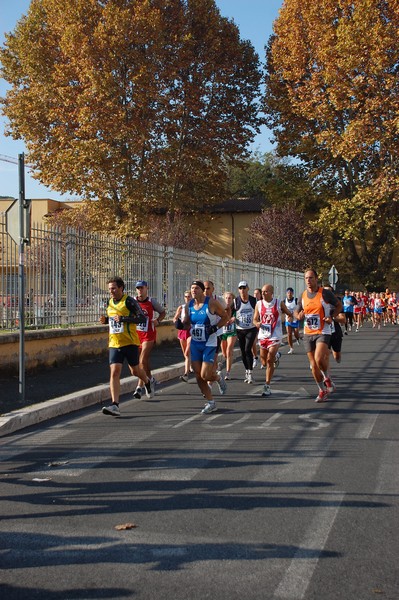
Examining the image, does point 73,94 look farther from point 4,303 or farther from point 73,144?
point 4,303

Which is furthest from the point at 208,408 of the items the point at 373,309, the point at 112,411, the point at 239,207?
the point at 239,207

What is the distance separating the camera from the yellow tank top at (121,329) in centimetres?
954

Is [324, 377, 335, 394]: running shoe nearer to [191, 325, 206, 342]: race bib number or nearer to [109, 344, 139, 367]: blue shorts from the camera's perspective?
[191, 325, 206, 342]: race bib number

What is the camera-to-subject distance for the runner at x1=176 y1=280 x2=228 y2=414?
9703 millimetres

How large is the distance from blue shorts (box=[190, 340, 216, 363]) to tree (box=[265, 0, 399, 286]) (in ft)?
94.0

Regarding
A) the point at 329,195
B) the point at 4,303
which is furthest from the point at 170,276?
the point at 329,195

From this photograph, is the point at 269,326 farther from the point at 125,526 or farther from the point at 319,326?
the point at 125,526

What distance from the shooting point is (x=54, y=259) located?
13945 mm

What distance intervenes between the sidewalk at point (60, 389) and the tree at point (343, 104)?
24574mm

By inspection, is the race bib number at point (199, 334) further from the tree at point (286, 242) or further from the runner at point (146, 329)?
the tree at point (286, 242)

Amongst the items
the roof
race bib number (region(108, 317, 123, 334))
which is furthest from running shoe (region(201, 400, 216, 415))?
the roof

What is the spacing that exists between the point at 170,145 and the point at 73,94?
5359 millimetres

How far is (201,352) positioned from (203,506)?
4585 millimetres

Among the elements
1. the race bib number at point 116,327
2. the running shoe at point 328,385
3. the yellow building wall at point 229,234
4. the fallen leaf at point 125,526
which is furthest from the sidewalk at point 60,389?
the yellow building wall at point 229,234
